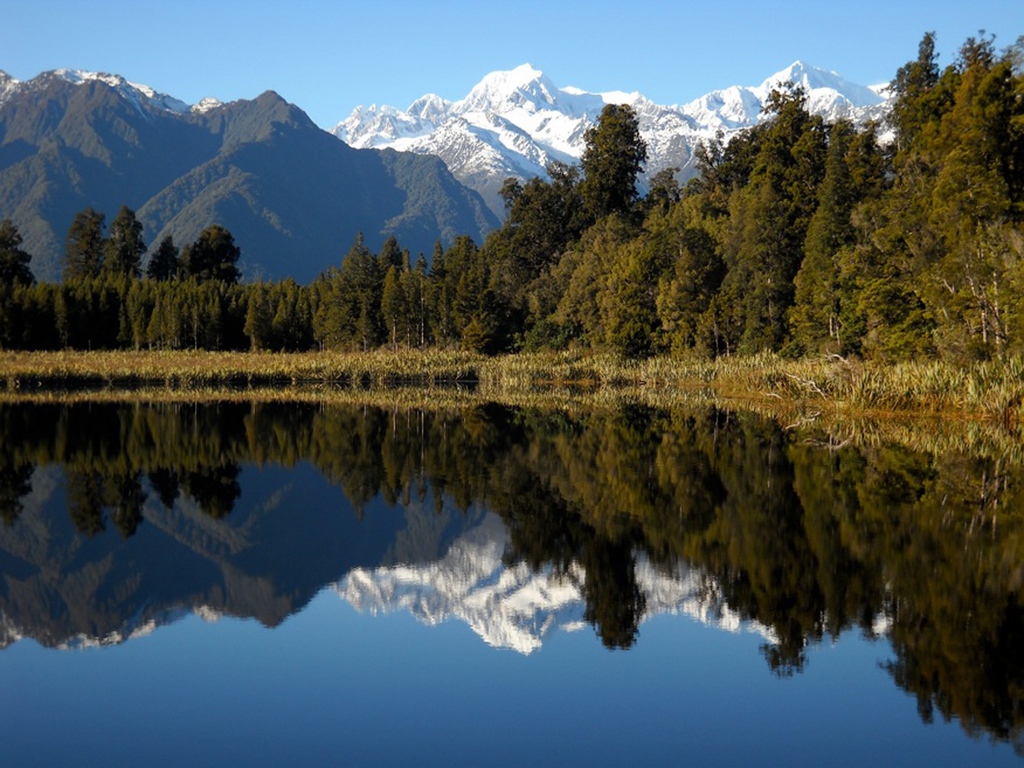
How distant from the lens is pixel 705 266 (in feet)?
221

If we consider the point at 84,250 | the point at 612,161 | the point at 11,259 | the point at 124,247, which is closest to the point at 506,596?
the point at 612,161

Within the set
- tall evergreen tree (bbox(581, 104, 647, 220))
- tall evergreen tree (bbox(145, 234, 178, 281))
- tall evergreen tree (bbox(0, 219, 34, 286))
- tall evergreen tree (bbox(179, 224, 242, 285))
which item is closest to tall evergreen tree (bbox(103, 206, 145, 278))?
tall evergreen tree (bbox(145, 234, 178, 281))

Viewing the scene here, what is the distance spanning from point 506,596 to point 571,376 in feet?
A: 182

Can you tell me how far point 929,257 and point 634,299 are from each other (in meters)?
26.9

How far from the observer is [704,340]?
213ft

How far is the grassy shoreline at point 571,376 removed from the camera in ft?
114

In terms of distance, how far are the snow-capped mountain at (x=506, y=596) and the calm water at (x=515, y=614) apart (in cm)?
6

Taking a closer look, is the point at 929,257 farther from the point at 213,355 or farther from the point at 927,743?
the point at 213,355

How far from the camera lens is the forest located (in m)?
43.2

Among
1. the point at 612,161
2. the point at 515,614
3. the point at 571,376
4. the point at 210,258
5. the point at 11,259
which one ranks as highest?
the point at 612,161

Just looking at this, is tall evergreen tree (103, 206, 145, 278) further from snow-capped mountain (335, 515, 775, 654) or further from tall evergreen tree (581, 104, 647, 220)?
snow-capped mountain (335, 515, 775, 654)

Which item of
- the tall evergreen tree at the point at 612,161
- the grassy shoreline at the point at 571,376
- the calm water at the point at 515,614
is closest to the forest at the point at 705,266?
the tall evergreen tree at the point at 612,161

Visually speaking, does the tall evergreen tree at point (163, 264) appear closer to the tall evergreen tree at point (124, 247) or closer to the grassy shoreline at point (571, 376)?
the tall evergreen tree at point (124, 247)

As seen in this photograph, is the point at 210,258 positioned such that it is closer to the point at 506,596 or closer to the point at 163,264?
the point at 163,264
